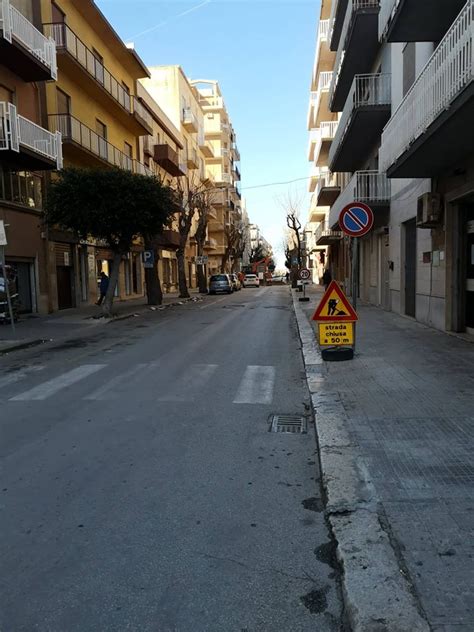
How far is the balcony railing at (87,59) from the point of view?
20.8 meters

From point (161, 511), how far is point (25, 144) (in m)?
15.9

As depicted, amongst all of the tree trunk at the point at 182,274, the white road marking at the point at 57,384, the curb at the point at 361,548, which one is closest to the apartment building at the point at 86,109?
the tree trunk at the point at 182,274

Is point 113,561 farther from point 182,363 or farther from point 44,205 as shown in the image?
point 44,205

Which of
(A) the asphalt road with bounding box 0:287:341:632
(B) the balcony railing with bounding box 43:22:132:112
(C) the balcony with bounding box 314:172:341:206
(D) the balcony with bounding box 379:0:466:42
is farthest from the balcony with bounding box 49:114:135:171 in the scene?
(A) the asphalt road with bounding box 0:287:341:632

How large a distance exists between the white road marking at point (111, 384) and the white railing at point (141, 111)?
23848 mm

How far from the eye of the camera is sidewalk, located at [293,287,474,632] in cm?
246

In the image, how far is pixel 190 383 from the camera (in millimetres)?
7695

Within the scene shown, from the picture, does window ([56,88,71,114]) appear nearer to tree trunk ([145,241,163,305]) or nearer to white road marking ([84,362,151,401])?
tree trunk ([145,241,163,305])

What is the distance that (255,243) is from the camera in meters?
155

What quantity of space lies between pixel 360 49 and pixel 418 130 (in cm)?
1147

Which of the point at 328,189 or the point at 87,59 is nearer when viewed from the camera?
the point at 87,59

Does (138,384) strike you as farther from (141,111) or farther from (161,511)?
(141,111)

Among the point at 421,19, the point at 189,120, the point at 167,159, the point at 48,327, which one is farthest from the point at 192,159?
the point at 421,19

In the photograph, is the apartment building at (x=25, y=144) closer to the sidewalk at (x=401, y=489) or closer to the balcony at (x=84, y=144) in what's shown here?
the balcony at (x=84, y=144)
